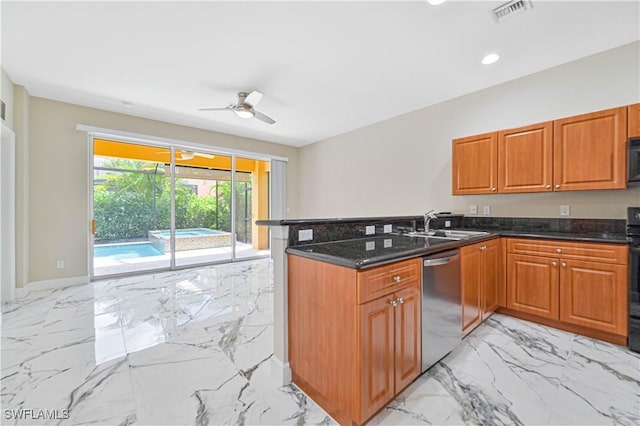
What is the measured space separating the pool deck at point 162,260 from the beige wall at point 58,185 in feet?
1.20

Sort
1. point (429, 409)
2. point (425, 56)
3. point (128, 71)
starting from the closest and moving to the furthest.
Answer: point (429, 409) → point (425, 56) → point (128, 71)

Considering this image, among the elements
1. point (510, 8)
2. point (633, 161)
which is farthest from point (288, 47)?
point (633, 161)

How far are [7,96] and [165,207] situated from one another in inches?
92.7

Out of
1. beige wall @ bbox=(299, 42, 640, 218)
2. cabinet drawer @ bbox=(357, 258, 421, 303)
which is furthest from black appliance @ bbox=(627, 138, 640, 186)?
cabinet drawer @ bbox=(357, 258, 421, 303)

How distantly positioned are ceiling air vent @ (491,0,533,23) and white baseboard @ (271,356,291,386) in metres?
3.22

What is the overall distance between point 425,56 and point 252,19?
1.81 metres

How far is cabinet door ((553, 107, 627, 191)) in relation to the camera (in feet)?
7.72

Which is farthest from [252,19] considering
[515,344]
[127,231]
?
[127,231]

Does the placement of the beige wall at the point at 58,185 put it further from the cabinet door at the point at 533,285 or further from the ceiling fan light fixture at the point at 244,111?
the cabinet door at the point at 533,285

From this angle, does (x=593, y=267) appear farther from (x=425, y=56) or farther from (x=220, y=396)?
(x=220, y=396)

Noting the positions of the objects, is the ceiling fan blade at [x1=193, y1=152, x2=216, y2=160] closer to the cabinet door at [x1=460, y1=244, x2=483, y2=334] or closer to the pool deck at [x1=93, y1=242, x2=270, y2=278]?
the pool deck at [x1=93, y1=242, x2=270, y2=278]

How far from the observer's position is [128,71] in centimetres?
313

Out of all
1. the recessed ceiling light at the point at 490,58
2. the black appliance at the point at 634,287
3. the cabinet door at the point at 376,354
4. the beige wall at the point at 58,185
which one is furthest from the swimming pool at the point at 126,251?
the black appliance at the point at 634,287

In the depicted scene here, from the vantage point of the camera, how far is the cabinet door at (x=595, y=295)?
7.15ft
